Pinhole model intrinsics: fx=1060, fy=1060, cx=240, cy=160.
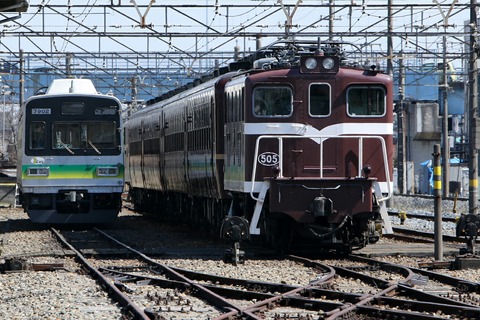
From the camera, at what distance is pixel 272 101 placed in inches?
641

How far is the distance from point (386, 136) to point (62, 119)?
9692 millimetres

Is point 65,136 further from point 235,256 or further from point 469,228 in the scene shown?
point 469,228

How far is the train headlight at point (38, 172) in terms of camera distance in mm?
23422

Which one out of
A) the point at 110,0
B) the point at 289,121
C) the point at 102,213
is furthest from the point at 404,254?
the point at 110,0

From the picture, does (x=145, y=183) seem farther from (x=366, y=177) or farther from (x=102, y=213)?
(x=366, y=177)

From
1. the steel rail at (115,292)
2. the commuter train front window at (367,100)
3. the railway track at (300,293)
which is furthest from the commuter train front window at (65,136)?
the commuter train front window at (367,100)

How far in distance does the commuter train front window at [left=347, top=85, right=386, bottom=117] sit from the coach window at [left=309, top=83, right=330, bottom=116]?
377 mm

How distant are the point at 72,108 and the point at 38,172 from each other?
1638mm

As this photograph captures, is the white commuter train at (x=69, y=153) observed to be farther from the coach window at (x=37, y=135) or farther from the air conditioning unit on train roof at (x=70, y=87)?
the air conditioning unit on train roof at (x=70, y=87)

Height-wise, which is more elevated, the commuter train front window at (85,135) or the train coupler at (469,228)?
the commuter train front window at (85,135)

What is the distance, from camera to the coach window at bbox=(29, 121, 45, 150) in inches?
928

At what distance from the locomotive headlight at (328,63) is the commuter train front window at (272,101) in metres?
0.67

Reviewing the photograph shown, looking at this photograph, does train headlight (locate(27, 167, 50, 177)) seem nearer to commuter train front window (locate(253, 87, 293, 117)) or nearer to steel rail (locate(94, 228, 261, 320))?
steel rail (locate(94, 228, 261, 320))

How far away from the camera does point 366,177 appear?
1603cm
